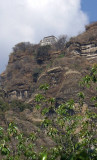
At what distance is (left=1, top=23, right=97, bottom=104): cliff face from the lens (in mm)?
38000

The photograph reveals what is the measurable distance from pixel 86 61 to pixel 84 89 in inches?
332

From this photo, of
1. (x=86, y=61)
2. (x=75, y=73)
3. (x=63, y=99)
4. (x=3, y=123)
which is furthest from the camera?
(x=86, y=61)

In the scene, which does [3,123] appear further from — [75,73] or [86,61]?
[86,61]

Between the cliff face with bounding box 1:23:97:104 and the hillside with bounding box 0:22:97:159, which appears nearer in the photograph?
the hillside with bounding box 0:22:97:159

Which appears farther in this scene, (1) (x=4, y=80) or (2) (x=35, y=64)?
(1) (x=4, y=80)

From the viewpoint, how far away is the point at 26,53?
51.4m

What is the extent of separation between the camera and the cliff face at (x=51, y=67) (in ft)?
125

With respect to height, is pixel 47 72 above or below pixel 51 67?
below

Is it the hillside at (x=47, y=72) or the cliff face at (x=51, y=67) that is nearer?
the hillside at (x=47, y=72)

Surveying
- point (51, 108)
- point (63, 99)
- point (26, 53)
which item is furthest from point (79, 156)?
point (26, 53)

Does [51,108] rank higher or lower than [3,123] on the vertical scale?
higher

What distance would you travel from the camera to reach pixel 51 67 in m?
41.8

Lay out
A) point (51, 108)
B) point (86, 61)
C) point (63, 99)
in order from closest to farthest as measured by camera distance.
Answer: point (51, 108) → point (63, 99) → point (86, 61)

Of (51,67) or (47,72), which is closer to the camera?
(47,72)
